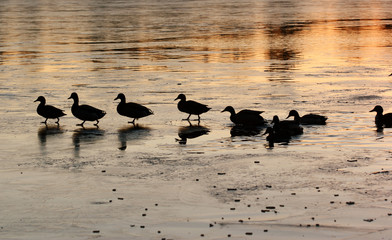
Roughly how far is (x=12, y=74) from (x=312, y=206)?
65.5 ft

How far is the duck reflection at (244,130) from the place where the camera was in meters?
17.4

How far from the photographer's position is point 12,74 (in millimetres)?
29078

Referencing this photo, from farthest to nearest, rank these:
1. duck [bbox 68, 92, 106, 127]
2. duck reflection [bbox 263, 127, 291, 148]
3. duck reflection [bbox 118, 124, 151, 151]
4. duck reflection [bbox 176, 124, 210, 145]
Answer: duck [bbox 68, 92, 106, 127], duck reflection [bbox 176, 124, 210, 145], duck reflection [bbox 118, 124, 151, 151], duck reflection [bbox 263, 127, 291, 148]

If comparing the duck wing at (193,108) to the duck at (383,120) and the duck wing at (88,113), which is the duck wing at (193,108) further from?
the duck at (383,120)

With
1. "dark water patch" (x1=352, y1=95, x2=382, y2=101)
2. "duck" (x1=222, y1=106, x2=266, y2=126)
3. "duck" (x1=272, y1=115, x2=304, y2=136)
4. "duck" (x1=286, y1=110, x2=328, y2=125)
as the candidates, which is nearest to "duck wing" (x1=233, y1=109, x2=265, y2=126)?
"duck" (x1=222, y1=106, x2=266, y2=126)

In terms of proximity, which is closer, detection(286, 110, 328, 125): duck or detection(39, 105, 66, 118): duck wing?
detection(286, 110, 328, 125): duck

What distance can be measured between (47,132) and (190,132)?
3.26 metres

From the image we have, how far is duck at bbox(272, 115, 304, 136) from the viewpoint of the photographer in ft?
54.6

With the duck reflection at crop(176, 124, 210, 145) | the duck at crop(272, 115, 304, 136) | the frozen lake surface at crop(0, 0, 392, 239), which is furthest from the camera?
the duck reflection at crop(176, 124, 210, 145)

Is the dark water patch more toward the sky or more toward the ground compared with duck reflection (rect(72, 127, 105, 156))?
more toward the sky

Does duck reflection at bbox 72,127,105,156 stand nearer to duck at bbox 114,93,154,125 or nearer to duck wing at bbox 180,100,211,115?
duck at bbox 114,93,154,125

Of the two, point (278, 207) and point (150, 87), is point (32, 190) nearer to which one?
point (278, 207)

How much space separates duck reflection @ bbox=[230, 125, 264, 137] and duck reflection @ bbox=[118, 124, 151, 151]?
1930 millimetres

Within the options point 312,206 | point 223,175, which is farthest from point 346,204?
point 223,175
